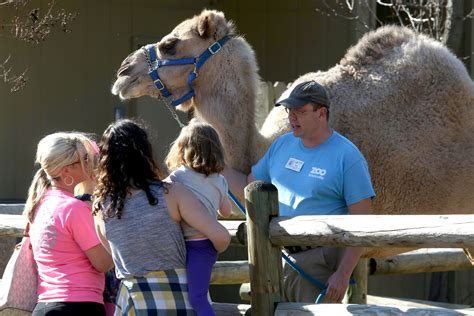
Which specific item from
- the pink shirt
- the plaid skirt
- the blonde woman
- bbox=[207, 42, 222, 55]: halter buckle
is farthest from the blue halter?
the plaid skirt

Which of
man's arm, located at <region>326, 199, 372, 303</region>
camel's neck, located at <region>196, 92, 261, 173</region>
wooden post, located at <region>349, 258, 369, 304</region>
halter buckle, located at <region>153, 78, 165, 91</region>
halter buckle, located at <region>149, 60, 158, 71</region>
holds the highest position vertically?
halter buckle, located at <region>149, 60, 158, 71</region>

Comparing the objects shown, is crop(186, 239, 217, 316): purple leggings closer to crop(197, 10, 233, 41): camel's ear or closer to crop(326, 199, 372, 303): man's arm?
crop(326, 199, 372, 303): man's arm

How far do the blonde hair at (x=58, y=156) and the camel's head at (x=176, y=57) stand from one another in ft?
7.61

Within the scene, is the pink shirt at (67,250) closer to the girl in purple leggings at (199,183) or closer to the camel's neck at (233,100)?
the girl in purple leggings at (199,183)

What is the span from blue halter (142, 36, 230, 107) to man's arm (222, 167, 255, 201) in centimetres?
90

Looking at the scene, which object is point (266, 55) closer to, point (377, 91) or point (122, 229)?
point (377, 91)

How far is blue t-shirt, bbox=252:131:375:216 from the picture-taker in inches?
189

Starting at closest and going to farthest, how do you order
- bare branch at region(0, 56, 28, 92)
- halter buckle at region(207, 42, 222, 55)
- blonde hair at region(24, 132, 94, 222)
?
blonde hair at region(24, 132, 94, 222), halter buckle at region(207, 42, 222, 55), bare branch at region(0, 56, 28, 92)

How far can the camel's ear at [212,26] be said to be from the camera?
7.15 meters

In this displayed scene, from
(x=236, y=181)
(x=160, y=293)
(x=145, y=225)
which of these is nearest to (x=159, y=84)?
(x=236, y=181)

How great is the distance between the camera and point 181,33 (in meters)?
7.27

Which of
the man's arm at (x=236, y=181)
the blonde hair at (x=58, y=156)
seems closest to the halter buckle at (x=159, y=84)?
the man's arm at (x=236, y=181)

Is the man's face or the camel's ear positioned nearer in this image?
the man's face

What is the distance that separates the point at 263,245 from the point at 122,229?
0.71 meters
